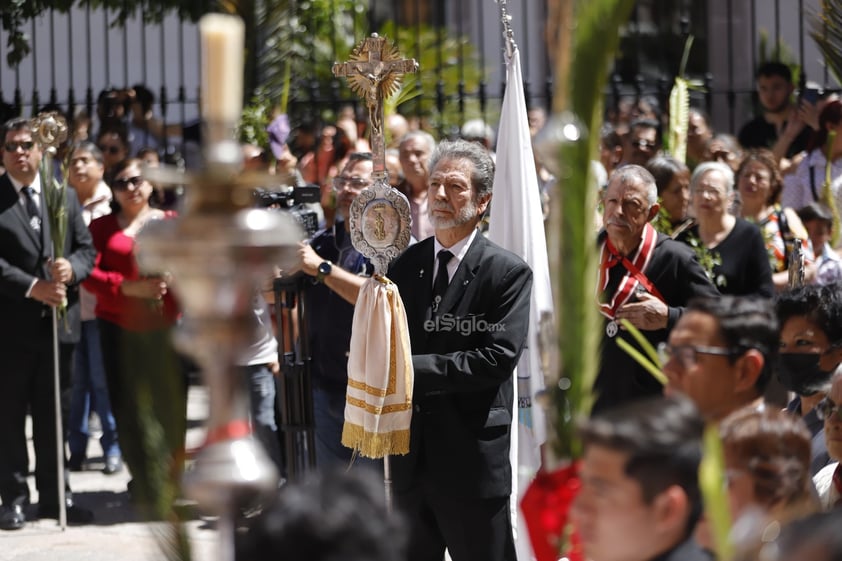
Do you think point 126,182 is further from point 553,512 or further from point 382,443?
point 553,512

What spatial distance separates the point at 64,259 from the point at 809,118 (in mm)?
5275

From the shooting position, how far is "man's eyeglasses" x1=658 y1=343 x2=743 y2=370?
3.40 metres

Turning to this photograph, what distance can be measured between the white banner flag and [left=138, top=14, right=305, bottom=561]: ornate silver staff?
3690mm

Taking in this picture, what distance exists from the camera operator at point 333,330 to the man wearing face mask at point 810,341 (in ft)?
7.40

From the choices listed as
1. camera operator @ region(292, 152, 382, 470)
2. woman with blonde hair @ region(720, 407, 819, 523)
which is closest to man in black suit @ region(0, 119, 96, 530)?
camera operator @ region(292, 152, 382, 470)

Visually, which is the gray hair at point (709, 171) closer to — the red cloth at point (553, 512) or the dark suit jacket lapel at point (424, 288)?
the dark suit jacket lapel at point (424, 288)

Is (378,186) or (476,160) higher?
(476,160)

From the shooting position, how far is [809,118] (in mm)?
9594

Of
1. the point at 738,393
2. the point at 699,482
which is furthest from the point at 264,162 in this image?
the point at 699,482

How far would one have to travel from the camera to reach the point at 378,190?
537 cm

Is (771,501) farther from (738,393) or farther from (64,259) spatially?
(64,259)

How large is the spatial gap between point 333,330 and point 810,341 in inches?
101

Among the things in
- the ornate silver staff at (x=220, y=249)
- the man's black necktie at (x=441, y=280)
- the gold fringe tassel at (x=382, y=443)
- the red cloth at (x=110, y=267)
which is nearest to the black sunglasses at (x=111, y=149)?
the red cloth at (x=110, y=267)

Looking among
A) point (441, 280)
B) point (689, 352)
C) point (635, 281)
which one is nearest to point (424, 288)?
point (441, 280)
